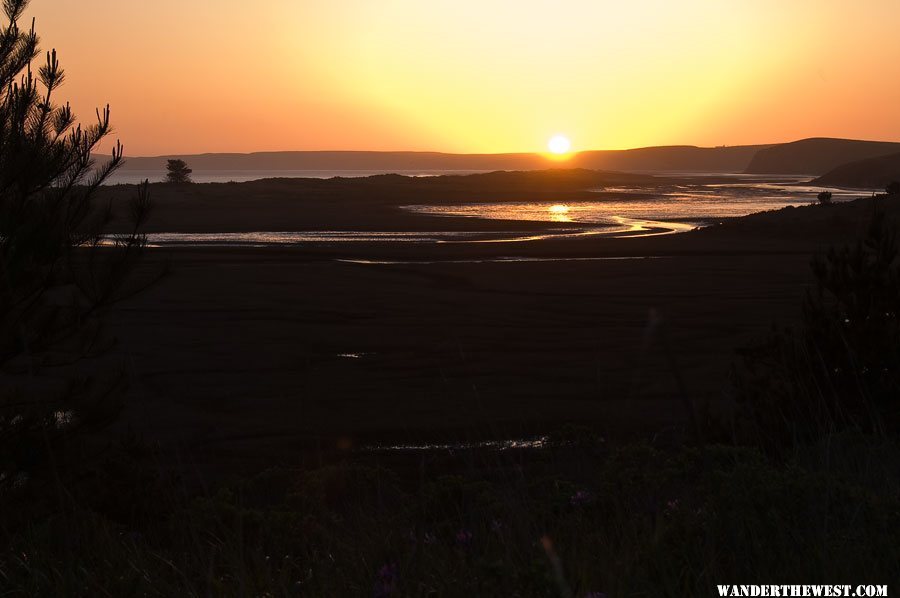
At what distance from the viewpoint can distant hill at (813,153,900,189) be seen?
320ft

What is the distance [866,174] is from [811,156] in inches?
2969

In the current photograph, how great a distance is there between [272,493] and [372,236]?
26.6 meters

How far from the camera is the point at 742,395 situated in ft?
22.3

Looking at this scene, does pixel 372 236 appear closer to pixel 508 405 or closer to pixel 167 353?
pixel 167 353

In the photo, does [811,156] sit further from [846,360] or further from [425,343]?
[846,360]

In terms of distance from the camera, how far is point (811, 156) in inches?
6831

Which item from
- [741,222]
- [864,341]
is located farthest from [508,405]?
[741,222]

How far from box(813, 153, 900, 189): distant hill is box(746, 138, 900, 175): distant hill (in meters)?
60.4

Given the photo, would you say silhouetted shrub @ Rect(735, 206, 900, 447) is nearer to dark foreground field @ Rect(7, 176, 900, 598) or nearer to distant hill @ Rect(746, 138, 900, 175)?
dark foreground field @ Rect(7, 176, 900, 598)

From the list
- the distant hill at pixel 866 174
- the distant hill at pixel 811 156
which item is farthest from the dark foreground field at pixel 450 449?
the distant hill at pixel 811 156

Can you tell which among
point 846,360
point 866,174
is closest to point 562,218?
point 846,360

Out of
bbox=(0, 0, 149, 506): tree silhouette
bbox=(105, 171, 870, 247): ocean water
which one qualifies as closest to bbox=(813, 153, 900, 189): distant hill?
bbox=(105, 171, 870, 247): ocean water

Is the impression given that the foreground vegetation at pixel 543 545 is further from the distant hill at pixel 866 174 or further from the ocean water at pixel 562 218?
the distant hill at pixel 866 174

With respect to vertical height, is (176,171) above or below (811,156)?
below
